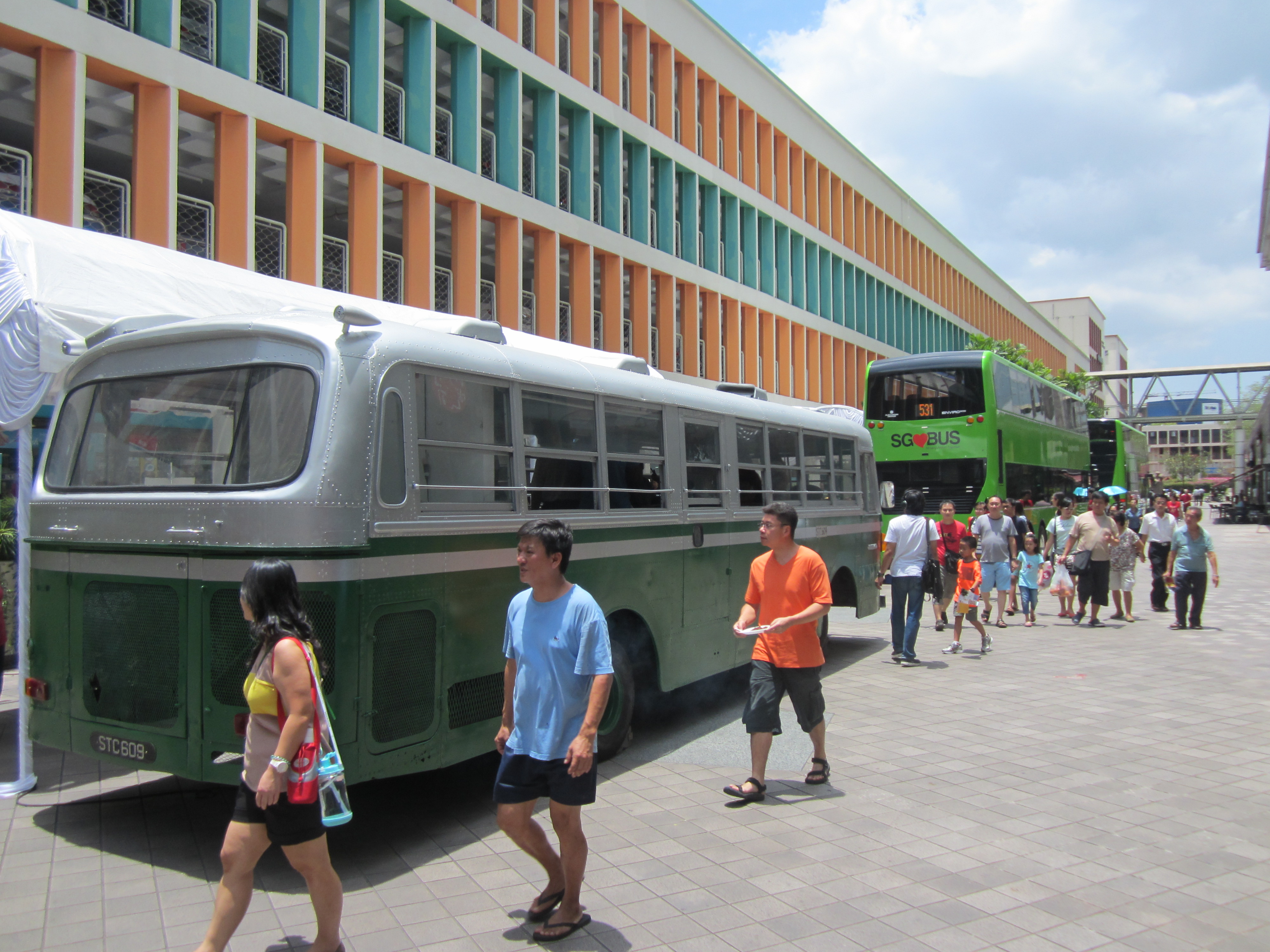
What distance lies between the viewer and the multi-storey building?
556 inches

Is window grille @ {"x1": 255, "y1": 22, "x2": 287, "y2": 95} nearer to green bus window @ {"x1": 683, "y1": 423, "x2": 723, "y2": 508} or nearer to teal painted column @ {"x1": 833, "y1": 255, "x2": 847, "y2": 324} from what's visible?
green bus window @ {"x1": 683, "y1": 423, "x2": 723, "y2": 508}

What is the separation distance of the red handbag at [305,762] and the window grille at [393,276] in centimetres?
1603

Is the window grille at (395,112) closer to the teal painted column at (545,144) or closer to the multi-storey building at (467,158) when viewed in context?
the multi-storey building at (467,158)

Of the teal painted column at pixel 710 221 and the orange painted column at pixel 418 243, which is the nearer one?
the orange painted column at pixel 418 243

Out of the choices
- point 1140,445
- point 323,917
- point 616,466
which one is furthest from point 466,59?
point 1140,445

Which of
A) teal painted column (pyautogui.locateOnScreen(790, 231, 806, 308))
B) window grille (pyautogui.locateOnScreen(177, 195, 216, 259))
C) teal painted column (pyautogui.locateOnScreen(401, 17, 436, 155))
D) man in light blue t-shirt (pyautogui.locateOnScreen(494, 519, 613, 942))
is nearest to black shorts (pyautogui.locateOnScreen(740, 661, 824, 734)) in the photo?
man in light blue t-shirt (pyautogui.locateOnScreen(494, 519, 613, 942))

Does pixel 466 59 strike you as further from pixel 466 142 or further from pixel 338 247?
pixel 338 247

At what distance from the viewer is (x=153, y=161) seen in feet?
46.5

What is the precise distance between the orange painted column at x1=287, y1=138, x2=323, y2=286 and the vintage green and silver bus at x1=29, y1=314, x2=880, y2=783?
10965 millimetres

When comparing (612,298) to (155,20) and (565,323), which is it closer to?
(565,323)

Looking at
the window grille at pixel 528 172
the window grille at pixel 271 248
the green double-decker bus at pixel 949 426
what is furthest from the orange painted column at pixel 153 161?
the green double-decker bus at pixel 949 426

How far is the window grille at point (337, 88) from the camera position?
17.1 m

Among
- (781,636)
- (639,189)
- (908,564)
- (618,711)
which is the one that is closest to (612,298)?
(639,189)

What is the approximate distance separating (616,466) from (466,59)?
15189 mm
